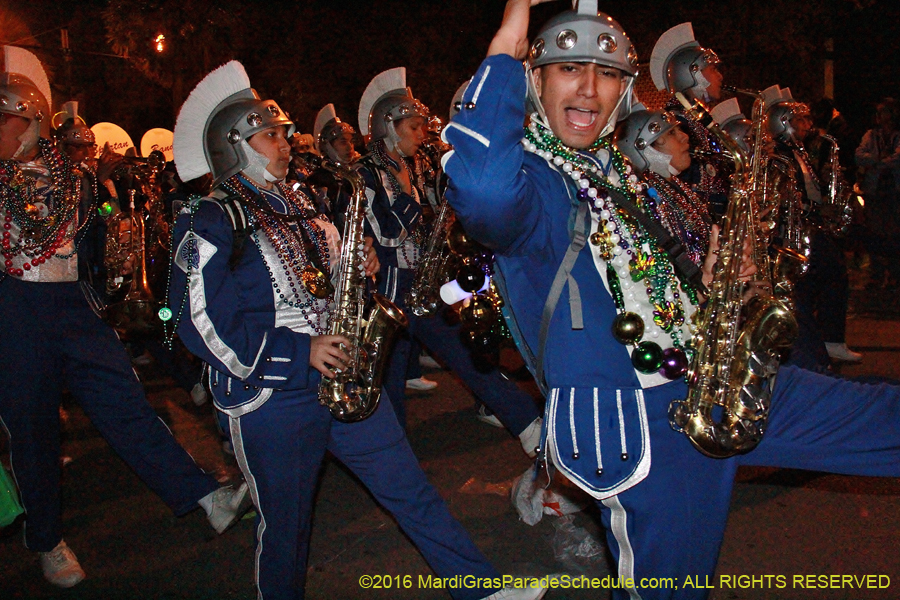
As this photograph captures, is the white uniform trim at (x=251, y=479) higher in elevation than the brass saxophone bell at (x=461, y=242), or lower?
lower

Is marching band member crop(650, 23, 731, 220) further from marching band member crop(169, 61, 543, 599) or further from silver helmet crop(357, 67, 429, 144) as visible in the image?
marching band member crop(169, 61, 543, 599)

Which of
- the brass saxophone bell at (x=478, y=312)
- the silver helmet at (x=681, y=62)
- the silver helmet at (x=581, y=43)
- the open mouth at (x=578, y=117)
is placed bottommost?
the brass saxophone bell at (x=478, y=312)

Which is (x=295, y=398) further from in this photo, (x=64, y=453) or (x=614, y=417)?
(x=64, y=453)

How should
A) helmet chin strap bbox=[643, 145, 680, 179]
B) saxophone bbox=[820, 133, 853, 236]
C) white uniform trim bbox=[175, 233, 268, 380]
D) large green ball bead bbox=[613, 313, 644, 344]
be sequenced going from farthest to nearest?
saxophone bbox=[820, 133, 853, 236], helmet chin strap bbox=[643, 145, 680, 179], white uniform trim bbox=[175, 233, 268, 380], large green ball bead bbox=[613, 313, 644, 344]

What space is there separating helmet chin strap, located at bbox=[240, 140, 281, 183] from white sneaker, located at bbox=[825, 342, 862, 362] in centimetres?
596

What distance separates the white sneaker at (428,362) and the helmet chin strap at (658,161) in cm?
375

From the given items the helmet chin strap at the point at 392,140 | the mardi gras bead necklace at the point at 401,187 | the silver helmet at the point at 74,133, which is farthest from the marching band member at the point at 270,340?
the silver helmet at the point at 74,133

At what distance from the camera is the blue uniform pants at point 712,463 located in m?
2.26

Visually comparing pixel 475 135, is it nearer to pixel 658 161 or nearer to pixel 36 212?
pixel 36 212

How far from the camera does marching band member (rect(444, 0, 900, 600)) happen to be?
225 centimetres

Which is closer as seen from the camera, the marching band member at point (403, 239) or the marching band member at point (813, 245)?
the marching band member at point (403, 239)

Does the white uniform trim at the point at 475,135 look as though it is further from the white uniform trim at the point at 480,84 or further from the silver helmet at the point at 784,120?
the silver helmet at the point at 784,120

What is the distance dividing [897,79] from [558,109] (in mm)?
16189

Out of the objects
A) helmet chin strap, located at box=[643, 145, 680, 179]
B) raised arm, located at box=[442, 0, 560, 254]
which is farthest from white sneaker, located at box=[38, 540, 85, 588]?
helmet chin strap, located at box=[643, 145, 680, 179]
